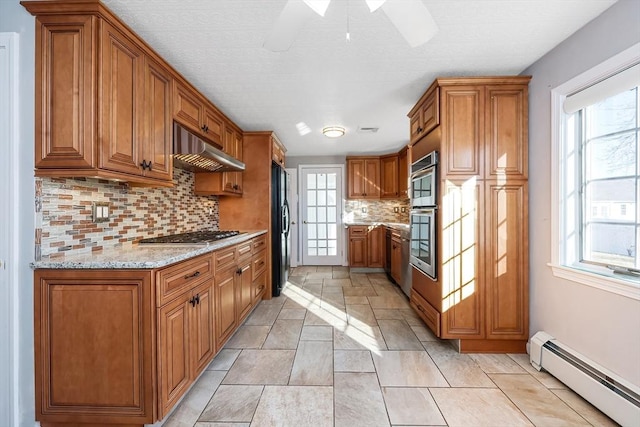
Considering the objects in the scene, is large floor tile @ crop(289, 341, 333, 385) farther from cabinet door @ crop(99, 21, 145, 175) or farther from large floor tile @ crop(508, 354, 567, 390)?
cabinet door @ crop(99, 21, 145, 175)

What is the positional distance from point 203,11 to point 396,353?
2.70 m

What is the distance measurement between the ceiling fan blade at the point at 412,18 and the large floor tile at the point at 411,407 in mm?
1926

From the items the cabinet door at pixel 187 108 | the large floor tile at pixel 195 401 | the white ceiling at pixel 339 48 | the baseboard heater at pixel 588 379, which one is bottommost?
the large floor tile at pixel 195 401

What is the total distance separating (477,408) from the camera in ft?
5.36

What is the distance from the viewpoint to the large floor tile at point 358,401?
1535 millimetres

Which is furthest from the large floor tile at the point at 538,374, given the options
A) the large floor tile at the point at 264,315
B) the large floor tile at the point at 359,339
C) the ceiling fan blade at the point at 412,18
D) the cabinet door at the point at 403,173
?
the cabinet door at the point at 403,173

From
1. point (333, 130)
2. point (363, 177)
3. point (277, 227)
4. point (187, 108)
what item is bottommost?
point (277, 227)

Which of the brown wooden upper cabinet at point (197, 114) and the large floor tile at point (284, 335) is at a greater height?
the brown wooden upper cabinet at point (197, 114)

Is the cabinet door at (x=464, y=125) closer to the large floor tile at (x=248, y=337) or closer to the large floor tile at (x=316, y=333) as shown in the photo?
the large floor tile at (x=316, y=333)

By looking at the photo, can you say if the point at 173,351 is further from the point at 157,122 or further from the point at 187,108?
the point at 187,108

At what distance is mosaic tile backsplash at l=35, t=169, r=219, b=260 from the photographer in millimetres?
1511

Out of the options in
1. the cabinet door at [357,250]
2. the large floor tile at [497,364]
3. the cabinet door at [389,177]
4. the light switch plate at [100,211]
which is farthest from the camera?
the cabinet door at [357,250]

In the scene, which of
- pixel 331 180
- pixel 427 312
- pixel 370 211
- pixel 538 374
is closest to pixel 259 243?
pixel 427 312

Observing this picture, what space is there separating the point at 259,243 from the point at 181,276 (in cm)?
177
